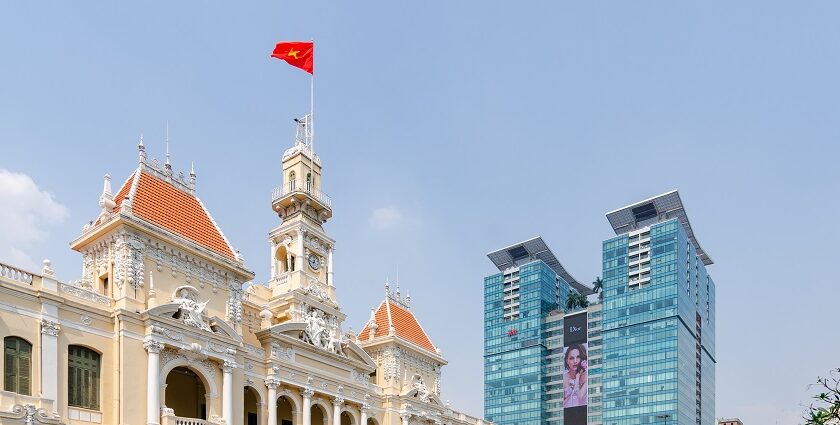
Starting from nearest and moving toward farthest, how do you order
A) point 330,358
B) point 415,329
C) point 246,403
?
1. point 246,403
2. point 330,358
3. point 415,329

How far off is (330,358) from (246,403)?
5463mm

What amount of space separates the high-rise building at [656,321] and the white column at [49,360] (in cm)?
11769

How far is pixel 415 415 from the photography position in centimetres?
4775

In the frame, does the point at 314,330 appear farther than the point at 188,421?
Yes

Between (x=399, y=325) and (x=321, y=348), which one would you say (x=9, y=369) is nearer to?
(x=321, y=348)

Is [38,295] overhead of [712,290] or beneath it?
beneath

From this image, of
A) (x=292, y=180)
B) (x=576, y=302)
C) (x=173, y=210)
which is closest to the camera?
(x=173, y=210)

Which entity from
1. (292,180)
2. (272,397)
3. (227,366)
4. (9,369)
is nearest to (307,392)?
(272,397)

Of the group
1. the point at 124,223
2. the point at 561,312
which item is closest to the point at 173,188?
the point at 124,223

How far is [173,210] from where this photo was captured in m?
34.3

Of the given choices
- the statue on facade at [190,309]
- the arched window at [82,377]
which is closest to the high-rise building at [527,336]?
the statue on facade at [190,309]

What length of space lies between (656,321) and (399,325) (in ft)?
318

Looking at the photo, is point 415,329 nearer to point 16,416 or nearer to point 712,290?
point 16,416

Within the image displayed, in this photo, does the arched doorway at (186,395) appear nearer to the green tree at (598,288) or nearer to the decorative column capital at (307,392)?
the decorative column capital at (307,392)
